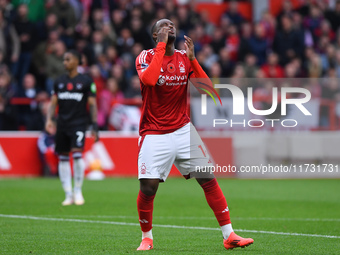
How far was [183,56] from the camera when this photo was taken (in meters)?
7.34

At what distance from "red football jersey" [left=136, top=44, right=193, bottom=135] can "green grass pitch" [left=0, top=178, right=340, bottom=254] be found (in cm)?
124

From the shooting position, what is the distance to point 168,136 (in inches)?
283

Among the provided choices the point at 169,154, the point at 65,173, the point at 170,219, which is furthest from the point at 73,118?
the point at 169,154

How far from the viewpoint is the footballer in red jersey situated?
7121mm

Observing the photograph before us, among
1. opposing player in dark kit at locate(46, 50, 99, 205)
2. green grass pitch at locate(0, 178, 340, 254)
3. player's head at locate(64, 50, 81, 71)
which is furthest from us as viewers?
opposing player in dark kit at locate(46, 50, 99, 205)

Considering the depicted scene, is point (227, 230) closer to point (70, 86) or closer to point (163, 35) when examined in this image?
point (163, 35)

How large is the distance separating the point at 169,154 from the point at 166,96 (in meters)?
0.58

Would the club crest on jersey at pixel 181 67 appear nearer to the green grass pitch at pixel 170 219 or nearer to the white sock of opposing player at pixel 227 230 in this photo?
the white sock of opposing player at pixel 227 230

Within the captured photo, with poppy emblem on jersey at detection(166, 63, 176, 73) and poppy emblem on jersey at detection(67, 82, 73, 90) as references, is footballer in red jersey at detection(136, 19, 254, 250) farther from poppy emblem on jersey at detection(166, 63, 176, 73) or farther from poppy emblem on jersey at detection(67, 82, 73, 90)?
poppy emblem on jersey at detection(67, 82, 73, 90)

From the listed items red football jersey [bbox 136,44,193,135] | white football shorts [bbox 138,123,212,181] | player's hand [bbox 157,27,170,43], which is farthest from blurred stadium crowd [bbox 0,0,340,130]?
player's hand [bbox 157,27,170,43]

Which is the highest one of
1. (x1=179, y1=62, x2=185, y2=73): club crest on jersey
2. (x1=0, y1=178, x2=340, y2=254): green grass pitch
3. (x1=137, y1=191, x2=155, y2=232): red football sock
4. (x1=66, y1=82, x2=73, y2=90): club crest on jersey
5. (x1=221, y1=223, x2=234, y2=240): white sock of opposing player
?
(x1=179, y1=62, x2=185, y2=73): club crest on jersey

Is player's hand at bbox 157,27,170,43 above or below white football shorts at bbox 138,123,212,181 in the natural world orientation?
above

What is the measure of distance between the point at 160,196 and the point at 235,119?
5.31 m

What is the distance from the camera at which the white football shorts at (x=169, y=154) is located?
23.4 ft
